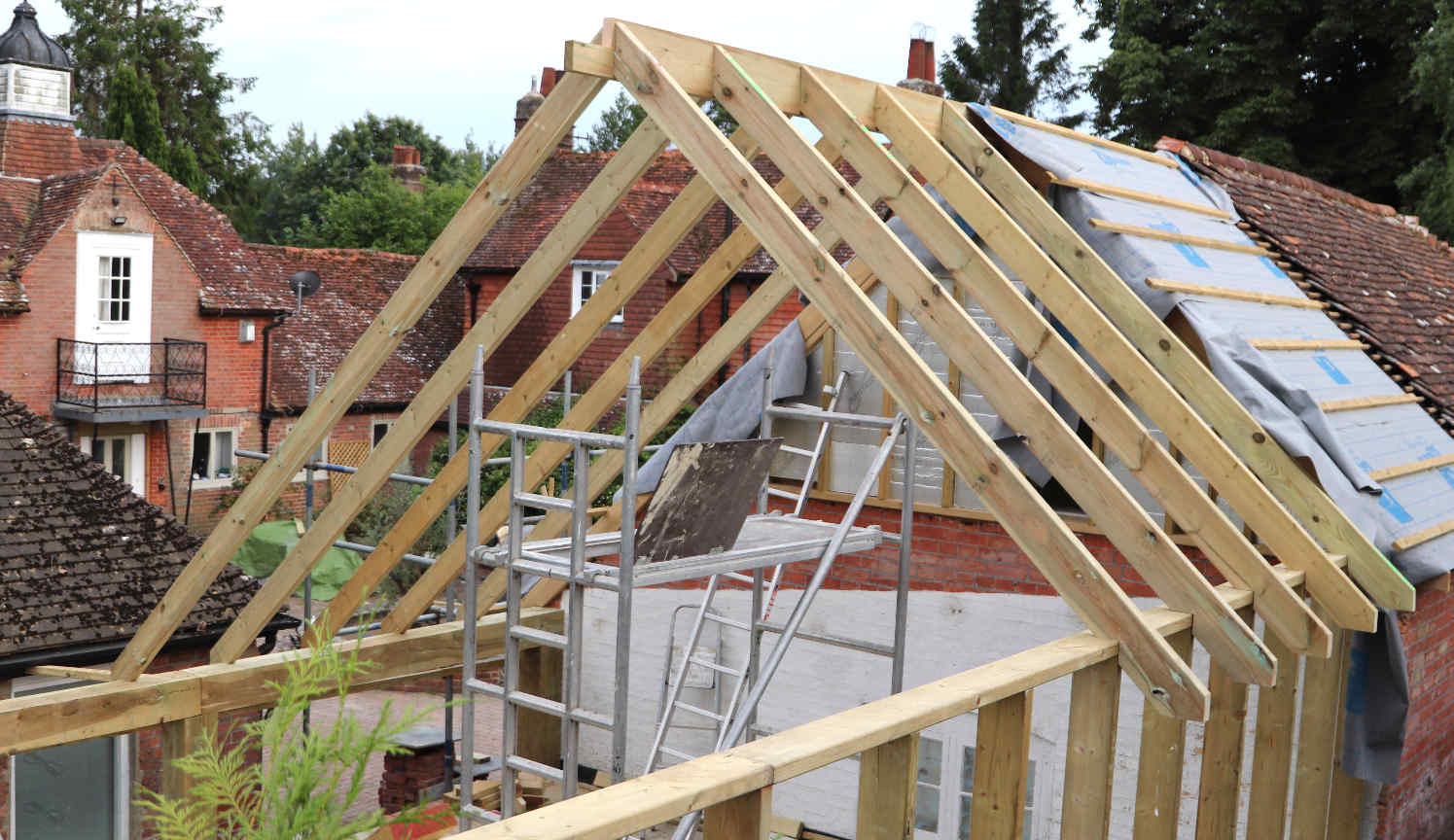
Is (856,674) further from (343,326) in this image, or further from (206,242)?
(343,326)

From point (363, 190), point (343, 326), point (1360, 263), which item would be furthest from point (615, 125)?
point (1360, 263)

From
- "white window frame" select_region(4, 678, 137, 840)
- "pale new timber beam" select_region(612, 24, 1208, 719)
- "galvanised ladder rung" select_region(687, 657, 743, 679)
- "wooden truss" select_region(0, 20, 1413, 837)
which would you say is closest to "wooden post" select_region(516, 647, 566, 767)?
"galvanised ladder rung" select_region(687, 657, 743, 679)

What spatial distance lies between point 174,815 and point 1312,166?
24.2 meters

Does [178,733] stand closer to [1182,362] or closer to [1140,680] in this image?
[1140,680]

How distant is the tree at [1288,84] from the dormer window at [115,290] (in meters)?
17.5

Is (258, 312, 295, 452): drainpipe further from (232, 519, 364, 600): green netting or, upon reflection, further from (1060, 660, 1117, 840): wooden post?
(1060, 660, 1117, 840): wooden post

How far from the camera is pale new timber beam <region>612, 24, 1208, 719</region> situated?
4316 millimetres

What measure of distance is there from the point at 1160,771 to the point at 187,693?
4.66 m

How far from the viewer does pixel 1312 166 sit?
2373 cm

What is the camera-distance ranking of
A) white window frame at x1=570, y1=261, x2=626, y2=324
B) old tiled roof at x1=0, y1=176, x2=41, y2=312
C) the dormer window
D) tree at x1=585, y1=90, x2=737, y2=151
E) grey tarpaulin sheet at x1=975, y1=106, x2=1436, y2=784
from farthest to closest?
tree at x1=585, y1=90, x2=737, y2=151 → white window frame at x1=570, y1=261, x2=626, y2=324 → the dormer window → old tiled roof at x1=0, y1=176, x2=41, y2=312 → grey tarpaulin sheet at x1=975, y1=106, x2=1436, y2=784

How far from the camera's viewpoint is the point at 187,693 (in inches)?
262

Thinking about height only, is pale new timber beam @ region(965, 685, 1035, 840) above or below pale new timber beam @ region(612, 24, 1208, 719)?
below

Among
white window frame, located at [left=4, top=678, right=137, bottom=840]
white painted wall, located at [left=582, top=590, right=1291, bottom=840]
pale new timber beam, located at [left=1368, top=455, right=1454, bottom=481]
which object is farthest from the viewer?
white window frame, located at [left=4, top=678, right=137, bottom=840]

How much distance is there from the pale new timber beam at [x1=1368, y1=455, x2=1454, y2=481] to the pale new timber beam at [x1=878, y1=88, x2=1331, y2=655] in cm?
173
